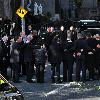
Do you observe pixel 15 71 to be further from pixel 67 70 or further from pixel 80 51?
pixel 80 51

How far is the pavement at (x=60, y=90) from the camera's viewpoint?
45.0ft

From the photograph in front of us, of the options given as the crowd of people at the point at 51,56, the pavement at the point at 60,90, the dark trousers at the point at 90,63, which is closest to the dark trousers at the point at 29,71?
the crowd of people at the point at 51,56

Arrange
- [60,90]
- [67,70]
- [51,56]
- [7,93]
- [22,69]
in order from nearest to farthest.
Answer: [7,93]
[60,90]
[51,56]
[67,70]
[22,69]

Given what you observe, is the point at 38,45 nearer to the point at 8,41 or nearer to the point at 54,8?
the point at 8,41

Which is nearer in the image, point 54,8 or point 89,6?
point 54,8

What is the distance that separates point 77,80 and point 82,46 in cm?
129

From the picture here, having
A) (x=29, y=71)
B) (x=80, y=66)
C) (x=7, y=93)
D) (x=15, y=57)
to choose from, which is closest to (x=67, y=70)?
(x=80, y=66)

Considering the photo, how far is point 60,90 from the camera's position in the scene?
14984 millimetres

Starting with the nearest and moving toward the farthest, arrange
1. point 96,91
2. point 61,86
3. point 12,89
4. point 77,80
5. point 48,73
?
point 12,89 < point 96,91 < point 61,86 < point 77,80 < point 48,73

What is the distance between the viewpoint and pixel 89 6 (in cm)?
6719

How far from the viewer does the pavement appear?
1372 cm

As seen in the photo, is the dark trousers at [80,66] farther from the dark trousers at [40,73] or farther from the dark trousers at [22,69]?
the dark trousers at [22,69]

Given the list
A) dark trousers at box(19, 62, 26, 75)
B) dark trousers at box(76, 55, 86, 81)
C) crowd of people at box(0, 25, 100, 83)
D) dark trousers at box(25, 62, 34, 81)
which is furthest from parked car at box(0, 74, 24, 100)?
dark trousers at box(19, 62, 26, 75)

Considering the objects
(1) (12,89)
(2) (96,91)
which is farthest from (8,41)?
(1) (12,89)
